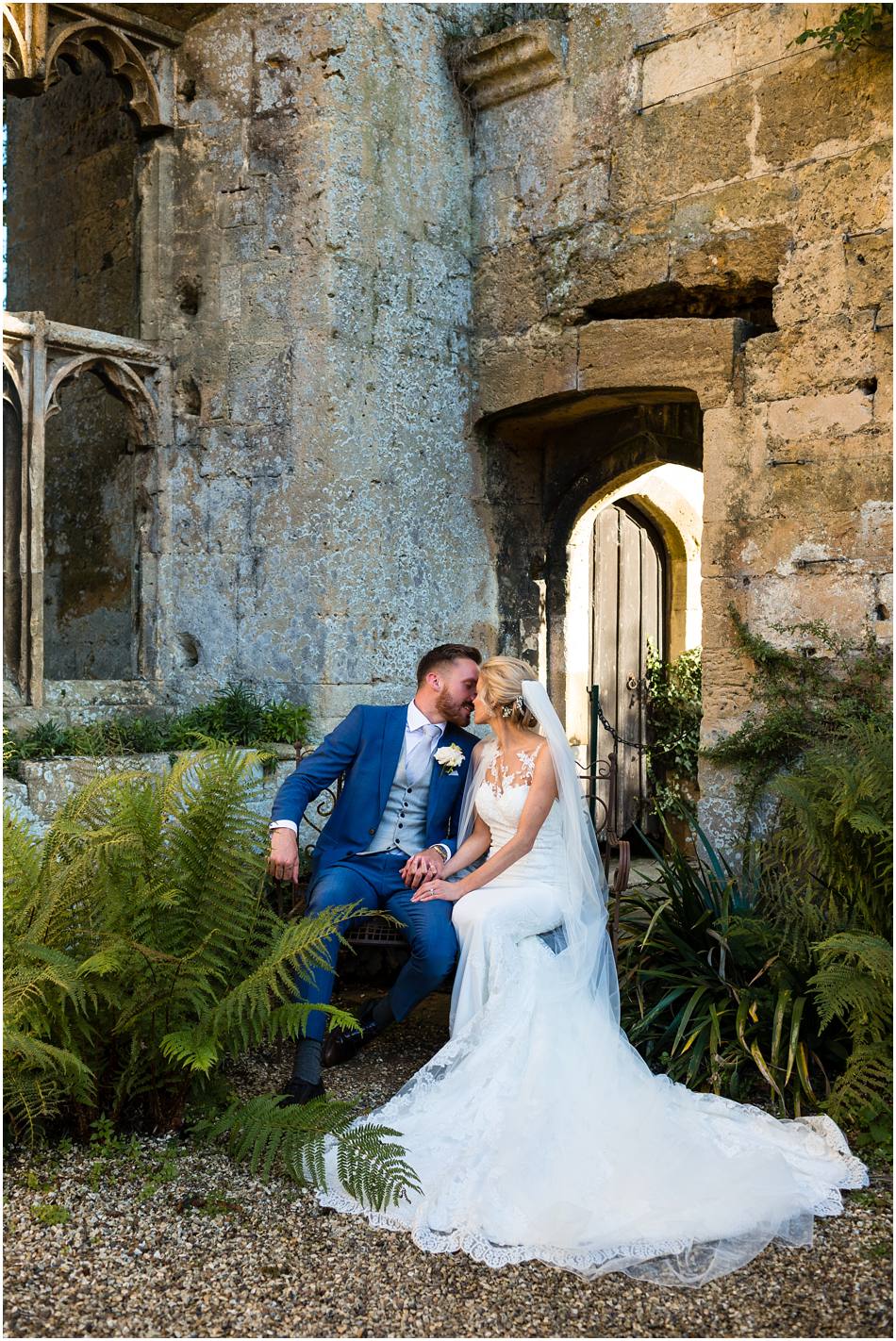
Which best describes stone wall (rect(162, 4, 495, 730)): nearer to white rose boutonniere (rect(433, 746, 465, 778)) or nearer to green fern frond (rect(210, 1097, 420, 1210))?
white rose boutonniere (rect(433, 746, 465, 778))

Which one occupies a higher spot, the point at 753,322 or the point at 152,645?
the point at 753,322

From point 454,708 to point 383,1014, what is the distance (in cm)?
113

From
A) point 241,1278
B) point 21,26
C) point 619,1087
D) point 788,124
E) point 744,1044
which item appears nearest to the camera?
point 241,1278

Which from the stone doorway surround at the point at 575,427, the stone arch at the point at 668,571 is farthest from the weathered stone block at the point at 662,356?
the stone arch at the point at 668,571

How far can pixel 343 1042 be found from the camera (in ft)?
13.8

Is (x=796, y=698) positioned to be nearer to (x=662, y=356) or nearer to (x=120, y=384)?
(x=662, y=356)

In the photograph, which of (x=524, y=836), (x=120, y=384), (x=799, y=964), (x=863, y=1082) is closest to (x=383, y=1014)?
(x=524, y=836)

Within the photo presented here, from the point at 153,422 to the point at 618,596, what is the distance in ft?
10.8

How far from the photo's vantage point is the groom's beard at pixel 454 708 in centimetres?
454

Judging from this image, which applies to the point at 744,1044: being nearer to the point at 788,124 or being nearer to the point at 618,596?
the point at 788,124

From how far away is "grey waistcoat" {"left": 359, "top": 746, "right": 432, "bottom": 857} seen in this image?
4.48 meters

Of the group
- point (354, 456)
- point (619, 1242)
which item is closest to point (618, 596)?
point (354, 456)

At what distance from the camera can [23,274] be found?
25.0 ft

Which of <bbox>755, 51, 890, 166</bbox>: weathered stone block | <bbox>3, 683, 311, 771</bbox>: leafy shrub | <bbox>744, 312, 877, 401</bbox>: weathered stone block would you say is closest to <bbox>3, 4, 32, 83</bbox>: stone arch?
<bbox>3, 683, 311, 771</bbox>: leafy shrub
